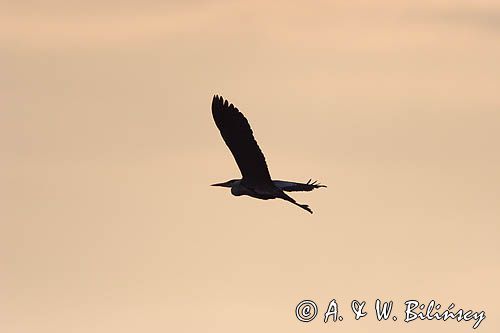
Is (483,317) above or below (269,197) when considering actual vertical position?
above

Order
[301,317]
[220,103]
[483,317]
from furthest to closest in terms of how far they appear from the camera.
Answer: [483,317] → [301,317] → [220,103]

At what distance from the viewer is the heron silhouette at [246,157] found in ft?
210

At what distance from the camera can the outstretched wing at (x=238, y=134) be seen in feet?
210

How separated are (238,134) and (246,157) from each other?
1060 millimetres

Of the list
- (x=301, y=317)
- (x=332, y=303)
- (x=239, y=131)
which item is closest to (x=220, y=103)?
(x=239, y=131)

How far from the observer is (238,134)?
6425 centimetres

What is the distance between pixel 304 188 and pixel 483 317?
27.1 metres

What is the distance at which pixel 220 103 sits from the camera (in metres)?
64.1

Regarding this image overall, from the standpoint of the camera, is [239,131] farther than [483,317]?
No

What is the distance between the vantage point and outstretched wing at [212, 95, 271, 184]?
64062 mm

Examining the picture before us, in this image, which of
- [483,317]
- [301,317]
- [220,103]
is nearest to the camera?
[220,103]

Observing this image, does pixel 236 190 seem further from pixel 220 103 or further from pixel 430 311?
pixel 430 311

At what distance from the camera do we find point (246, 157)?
6506 cm

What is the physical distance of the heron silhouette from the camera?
6412 centimetres
